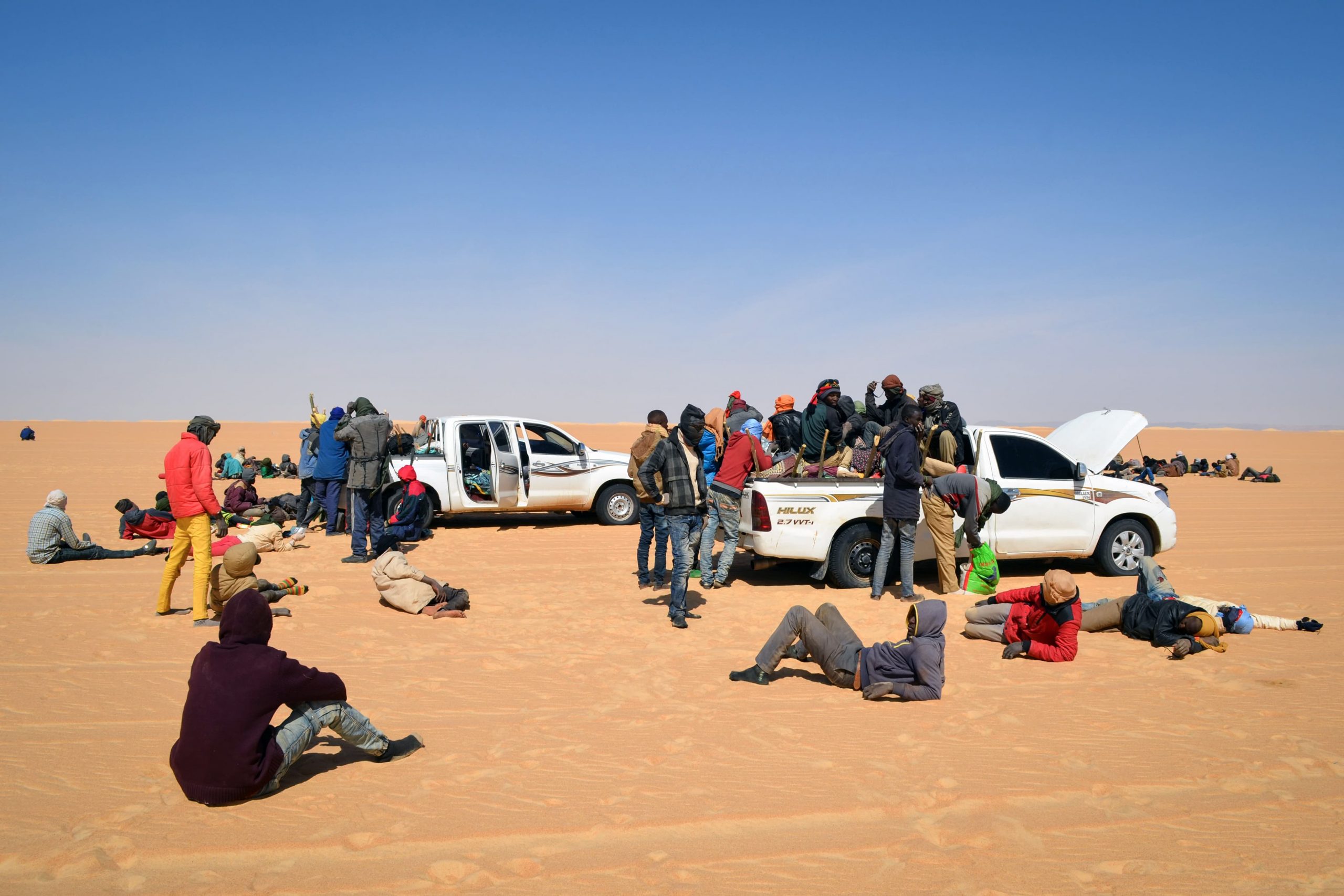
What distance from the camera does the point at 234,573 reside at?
7.97m

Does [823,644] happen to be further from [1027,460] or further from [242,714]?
[1027,460]

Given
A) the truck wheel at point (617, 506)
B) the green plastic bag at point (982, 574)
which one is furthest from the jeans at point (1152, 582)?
the truck wheel at point (617, 506)

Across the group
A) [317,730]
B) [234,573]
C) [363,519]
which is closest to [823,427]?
[363,519]

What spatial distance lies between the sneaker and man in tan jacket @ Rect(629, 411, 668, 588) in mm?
4380

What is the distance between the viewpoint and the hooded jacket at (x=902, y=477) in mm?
9219

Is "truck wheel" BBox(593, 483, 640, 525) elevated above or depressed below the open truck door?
below

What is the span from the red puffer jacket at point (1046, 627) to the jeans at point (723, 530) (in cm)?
329

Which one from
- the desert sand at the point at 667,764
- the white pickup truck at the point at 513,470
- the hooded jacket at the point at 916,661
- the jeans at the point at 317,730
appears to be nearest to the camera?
the desert sand at the point at 667,764

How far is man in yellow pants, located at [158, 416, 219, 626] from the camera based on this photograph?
26.2 feet

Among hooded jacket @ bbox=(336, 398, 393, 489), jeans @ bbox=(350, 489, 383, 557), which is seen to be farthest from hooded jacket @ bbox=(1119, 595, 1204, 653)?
hooded jacket @ bbox=(336, 398, 393, 489)

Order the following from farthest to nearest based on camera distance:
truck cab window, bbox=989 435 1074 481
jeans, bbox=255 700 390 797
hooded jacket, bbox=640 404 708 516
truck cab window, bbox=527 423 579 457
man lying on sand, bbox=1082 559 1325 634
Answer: truck cab window, bbox=527 423 579 457, truck cab window, bbox=989 435 1074 481, hooded jacket, bbox=640 404 708 516, man lying on sand, bbox=1082 559 1325 634, jeans, bbox=255 700 390 797

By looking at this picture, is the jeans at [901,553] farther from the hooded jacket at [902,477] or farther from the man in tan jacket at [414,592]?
the man in tan jacket at [414,592]

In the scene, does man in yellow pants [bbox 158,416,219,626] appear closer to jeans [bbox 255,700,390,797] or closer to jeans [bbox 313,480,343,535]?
jeans [bbox 255,700,390,797]

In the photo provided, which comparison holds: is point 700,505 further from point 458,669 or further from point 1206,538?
point 1206,538
